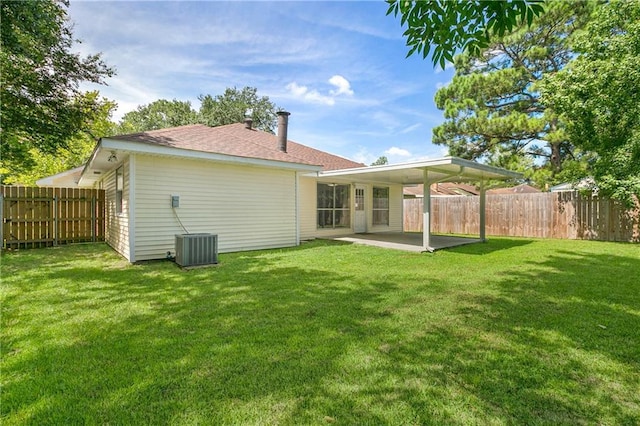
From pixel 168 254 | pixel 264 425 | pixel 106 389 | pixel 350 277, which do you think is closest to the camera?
pixel 264 425

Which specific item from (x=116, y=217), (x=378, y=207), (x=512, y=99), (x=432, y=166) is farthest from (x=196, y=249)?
(x=512, y=99)

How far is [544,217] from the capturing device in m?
12.1

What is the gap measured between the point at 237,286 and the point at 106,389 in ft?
8.70

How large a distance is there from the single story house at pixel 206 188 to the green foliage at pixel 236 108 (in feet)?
61.9

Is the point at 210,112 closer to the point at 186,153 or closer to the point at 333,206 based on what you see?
the point at 333,206

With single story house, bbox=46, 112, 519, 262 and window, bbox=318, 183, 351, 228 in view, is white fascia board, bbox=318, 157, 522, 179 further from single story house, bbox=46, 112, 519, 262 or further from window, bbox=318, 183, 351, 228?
window, bbox=318, 183, 351, 228

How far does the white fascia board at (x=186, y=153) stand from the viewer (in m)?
6.06

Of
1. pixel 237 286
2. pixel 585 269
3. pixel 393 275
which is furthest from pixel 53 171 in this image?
pixel 585 269

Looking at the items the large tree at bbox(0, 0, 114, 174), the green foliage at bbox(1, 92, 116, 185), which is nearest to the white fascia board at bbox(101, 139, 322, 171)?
the large tree at bbox(0, 0, 114, 174)

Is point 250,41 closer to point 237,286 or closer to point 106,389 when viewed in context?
point 237,286

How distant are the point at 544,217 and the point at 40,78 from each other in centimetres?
1726

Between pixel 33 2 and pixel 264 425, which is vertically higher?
pixel 33 2

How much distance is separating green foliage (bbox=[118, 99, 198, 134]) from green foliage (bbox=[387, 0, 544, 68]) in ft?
100

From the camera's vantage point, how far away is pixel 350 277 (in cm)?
544
